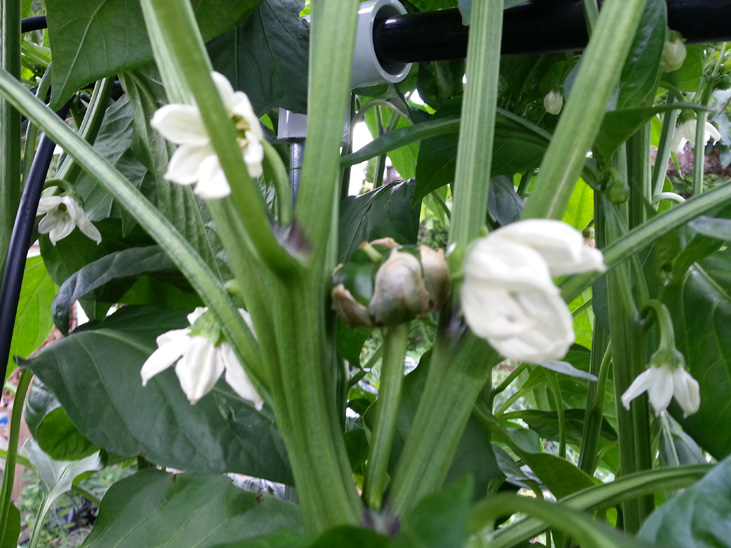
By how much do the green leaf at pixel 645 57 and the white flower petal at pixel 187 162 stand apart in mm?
214

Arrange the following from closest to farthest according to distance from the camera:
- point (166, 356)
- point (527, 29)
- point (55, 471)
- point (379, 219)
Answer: point (166, 356) < point (527, 29) < point (379, 219) < point (55, 471)

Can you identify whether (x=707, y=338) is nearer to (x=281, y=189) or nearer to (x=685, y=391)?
(x=685, y=391)

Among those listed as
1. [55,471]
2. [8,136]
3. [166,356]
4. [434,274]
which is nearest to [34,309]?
[55,471]

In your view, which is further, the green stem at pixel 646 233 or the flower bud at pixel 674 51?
the flower bud at pixel 674 51

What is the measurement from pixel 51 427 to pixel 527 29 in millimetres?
425

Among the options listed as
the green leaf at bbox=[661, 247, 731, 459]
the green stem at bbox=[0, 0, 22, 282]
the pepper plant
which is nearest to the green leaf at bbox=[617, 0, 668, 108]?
the pepper plant

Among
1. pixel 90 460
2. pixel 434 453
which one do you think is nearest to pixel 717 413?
pixel 434 453

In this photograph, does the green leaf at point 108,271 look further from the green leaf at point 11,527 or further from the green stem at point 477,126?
the green stem at point 477,126

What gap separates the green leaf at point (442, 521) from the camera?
0.13 m

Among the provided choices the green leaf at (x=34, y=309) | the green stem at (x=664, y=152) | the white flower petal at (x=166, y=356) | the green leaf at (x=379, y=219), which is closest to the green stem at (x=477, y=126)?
the white flower petal at (x=166, y=356)

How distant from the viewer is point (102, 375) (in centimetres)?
35

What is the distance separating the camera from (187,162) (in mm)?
190

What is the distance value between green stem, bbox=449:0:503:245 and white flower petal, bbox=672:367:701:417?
17cm

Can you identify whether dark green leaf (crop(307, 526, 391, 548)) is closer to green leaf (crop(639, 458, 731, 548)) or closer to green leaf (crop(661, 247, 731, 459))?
green leaf (crop(639, 458, 731, 548))
